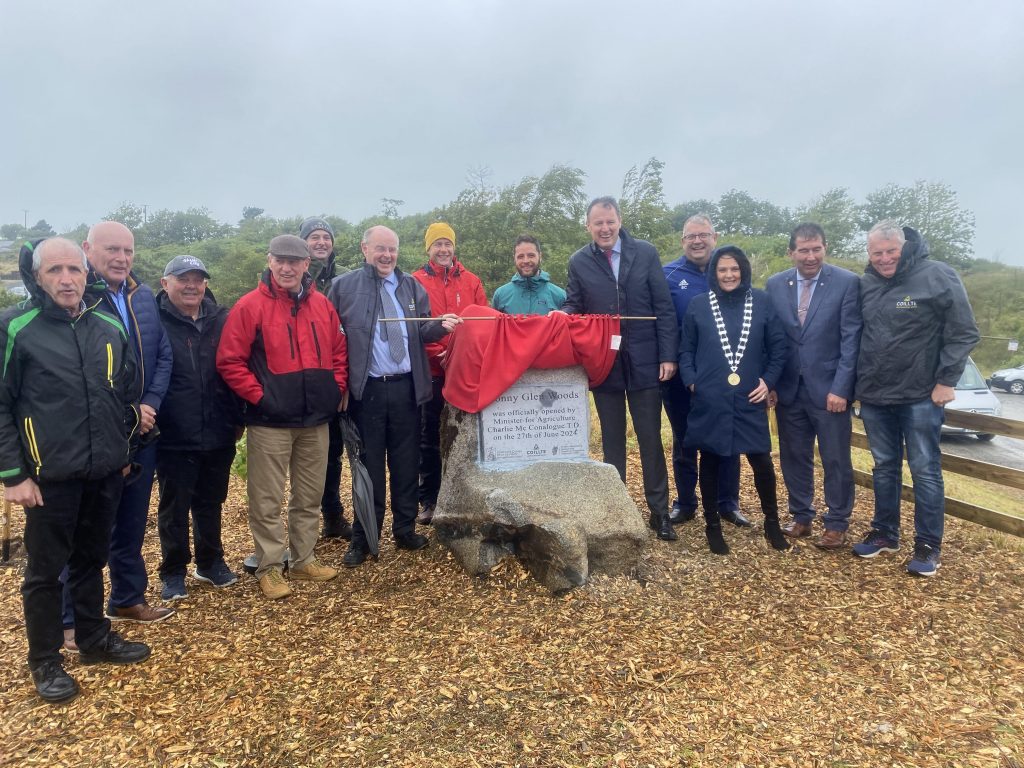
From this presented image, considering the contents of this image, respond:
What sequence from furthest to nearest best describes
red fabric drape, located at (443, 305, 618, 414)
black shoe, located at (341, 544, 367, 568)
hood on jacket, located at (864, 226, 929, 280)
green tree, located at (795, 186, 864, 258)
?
1. green tree, located at (795, 186, 864, 258)
2. black shoe, located at (341, 544, 367, 568)
3. red fabric drape, located at (443, 305, 618, 414)
4. hood on jacket, located at (864, 226, 929, 280)

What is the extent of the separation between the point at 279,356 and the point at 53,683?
2.14 metres

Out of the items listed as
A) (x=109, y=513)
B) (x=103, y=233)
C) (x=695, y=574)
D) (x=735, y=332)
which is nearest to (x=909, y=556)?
(x=695, y=574)

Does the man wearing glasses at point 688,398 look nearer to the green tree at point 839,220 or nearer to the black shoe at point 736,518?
the black shoe at point 736,518

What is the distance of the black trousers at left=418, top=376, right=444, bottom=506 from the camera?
214 inches

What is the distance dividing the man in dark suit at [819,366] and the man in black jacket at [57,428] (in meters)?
4.64

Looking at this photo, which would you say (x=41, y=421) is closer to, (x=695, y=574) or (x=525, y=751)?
(x=525, y=751)

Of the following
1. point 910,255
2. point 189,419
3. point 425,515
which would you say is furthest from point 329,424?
point 910,255

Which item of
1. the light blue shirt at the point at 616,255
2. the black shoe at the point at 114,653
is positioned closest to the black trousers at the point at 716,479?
the light blue shirt at the point at 616,255

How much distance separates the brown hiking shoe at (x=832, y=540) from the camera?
16.8 feet

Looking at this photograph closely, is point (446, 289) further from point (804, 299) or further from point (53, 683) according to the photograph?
point (53, 683)

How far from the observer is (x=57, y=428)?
3094mm

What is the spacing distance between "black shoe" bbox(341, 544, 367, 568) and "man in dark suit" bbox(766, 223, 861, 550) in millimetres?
3566

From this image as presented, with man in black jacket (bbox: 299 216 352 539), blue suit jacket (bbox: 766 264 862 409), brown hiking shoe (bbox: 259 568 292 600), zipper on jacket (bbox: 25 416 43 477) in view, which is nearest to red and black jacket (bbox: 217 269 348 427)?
man in black jacket (bbox: 299 216 352 539)

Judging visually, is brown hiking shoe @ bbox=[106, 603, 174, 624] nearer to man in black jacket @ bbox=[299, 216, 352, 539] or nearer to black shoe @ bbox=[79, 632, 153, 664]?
black shoe @ bbox=[79, 632, 153, 664]
